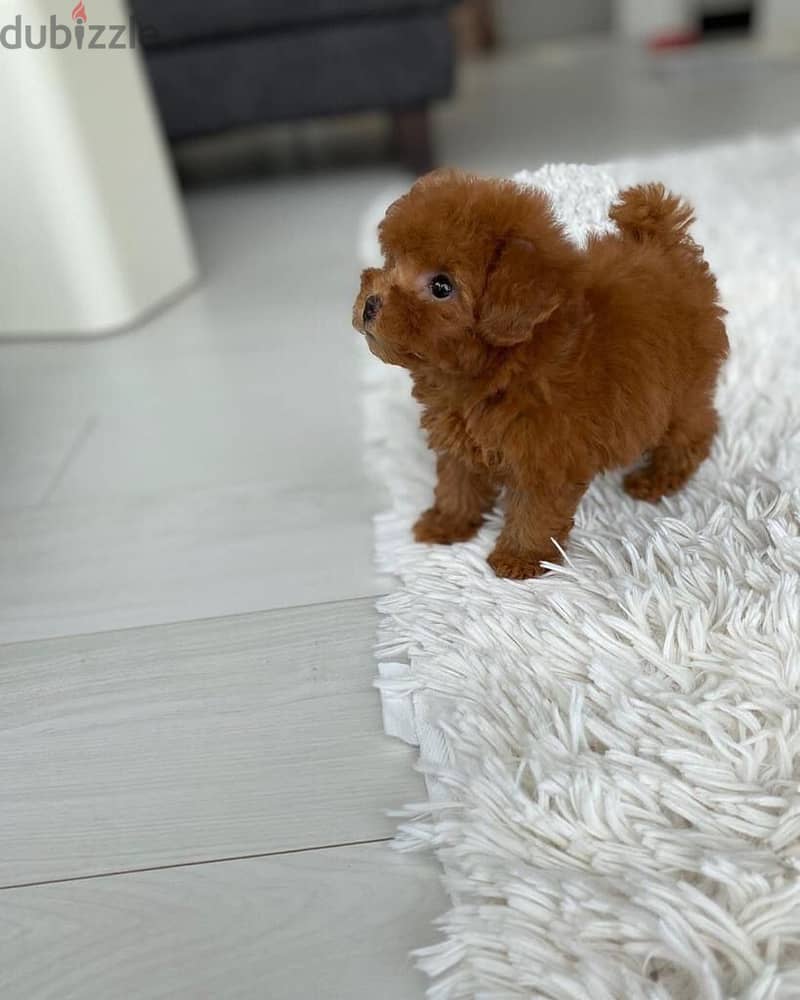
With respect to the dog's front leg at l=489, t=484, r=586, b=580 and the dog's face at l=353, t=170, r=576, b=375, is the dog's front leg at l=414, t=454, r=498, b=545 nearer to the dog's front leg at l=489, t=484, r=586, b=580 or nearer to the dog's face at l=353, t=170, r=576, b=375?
the dog's front leg at l=489, t=484, r=586, b=580

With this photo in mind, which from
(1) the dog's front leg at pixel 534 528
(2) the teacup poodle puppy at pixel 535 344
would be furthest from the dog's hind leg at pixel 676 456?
(1) the dog's front leg at pixel 534 528

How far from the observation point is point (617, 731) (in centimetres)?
57

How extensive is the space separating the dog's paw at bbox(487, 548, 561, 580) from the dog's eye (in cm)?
25

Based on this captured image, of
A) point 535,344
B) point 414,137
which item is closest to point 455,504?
point 535,344

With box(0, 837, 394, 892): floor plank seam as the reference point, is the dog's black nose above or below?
above

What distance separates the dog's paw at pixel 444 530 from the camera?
2.58 feet

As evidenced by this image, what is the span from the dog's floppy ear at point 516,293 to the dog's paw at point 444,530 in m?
0.25

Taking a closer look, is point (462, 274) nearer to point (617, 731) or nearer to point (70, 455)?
point (617, 731)

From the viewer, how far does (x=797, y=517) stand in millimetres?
724

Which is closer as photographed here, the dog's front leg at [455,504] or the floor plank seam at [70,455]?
the dog's front leg at [455,504]

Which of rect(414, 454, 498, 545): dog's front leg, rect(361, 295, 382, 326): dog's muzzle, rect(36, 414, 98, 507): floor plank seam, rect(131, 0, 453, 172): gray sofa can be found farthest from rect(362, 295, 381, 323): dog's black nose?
rect(131, 0, 453, 172): gray sofa

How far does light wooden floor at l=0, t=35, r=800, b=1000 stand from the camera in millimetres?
522

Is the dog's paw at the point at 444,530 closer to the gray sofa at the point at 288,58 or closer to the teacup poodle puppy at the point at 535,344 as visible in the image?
the teacup poodle puppy at the point at 535,344

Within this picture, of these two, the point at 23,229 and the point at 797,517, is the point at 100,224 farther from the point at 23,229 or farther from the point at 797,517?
the point at 797,517
